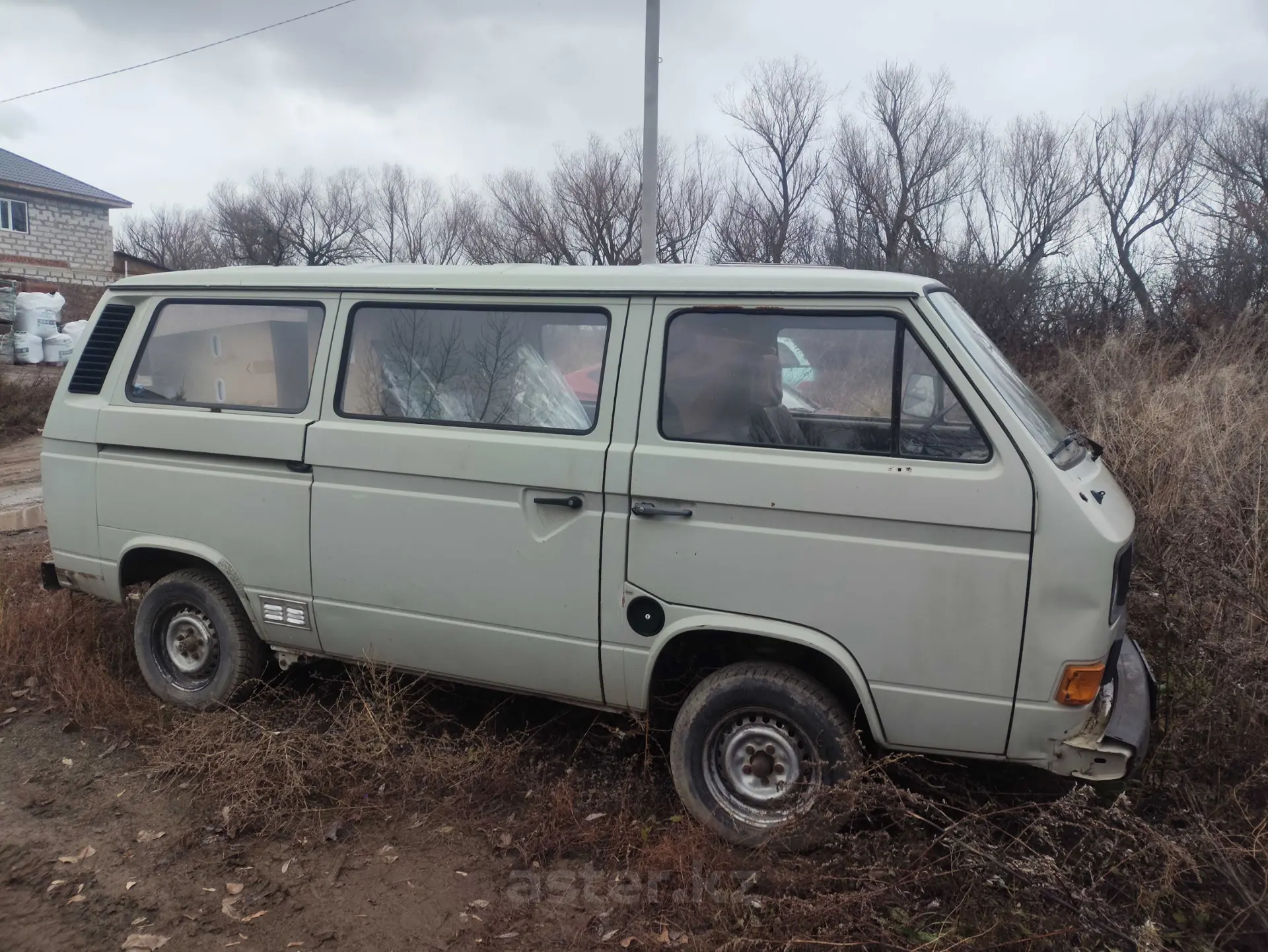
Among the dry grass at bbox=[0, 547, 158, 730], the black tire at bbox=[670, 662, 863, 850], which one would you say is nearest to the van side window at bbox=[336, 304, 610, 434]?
the black tire at bbox=[670, 662, 863, 850]

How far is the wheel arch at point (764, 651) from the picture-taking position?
3.27 meters

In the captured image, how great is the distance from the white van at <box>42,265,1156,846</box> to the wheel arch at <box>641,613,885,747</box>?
1 cm

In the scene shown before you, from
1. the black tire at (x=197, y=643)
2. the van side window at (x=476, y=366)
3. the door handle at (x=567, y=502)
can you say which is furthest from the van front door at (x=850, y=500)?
the black tire at (x=197, y=643)

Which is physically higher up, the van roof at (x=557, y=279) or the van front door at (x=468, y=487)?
the van roof at (x=557, y=279)

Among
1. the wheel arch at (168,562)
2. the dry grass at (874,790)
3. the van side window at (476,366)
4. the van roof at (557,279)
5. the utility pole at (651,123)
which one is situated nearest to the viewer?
the dry grass at (874,790)

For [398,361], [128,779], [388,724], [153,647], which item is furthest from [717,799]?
[153,647]

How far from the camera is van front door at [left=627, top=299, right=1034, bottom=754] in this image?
3.08 meters

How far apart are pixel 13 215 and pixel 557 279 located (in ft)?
130

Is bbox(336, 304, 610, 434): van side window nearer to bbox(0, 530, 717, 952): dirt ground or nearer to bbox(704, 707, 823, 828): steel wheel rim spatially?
bbox(704, 707, 823, 828): steel wheel rim

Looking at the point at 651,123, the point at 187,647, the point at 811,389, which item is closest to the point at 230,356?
the point at 187,647

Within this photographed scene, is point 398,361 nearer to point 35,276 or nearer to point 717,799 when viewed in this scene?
point 717,799

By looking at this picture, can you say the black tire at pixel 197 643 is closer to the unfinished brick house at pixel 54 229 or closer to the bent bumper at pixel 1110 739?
the bent bumper at pixel 1110 739

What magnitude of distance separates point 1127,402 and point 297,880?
763 centimetres

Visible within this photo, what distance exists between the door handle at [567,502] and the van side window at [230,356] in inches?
52.4
